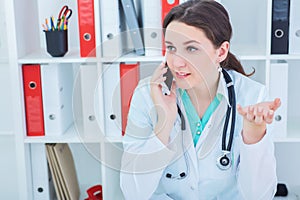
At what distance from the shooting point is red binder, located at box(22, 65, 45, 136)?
2.00 metres

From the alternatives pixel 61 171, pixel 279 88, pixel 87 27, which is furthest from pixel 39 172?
pixel 279 88

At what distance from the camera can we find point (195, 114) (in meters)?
1.52

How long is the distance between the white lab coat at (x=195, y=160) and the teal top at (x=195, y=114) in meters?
0.01

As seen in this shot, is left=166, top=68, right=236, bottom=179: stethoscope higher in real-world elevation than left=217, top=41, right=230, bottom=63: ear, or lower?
lower

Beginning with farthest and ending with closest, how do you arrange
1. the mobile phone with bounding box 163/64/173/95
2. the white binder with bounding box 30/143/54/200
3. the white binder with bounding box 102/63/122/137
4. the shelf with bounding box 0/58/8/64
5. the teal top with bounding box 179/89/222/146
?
the white binder with bounding box 30/143/54/200 → the shelf with bounding box 0/58/8/64 → the white binder with bounding box 102/63/122/137 → the teal top with bounding box 179/89/222/146 → the mobile phone with bounding box 163/64/173/95

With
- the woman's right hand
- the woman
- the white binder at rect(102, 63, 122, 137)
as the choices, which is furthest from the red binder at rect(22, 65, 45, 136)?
the woman's right hand

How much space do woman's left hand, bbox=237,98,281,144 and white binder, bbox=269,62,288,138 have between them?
0.58m

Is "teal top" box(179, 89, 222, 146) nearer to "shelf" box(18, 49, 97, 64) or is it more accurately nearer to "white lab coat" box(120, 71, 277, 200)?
"white lab coat" box(120, 71, 277, 200)

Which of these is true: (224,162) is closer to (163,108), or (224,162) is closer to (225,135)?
(225,135)

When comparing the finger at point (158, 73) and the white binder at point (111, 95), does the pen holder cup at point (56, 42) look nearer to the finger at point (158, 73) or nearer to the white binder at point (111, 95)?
the white binder at point (111, 95)

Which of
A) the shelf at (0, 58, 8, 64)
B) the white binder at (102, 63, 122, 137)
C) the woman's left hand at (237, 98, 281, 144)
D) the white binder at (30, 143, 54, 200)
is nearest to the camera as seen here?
the woman's left hand at (237, 98, 281, 144)

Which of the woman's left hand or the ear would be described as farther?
the ear

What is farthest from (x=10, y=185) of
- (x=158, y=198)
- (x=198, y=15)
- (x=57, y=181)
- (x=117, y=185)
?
(x=198, y=15)

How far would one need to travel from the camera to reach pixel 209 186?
5.21ft
